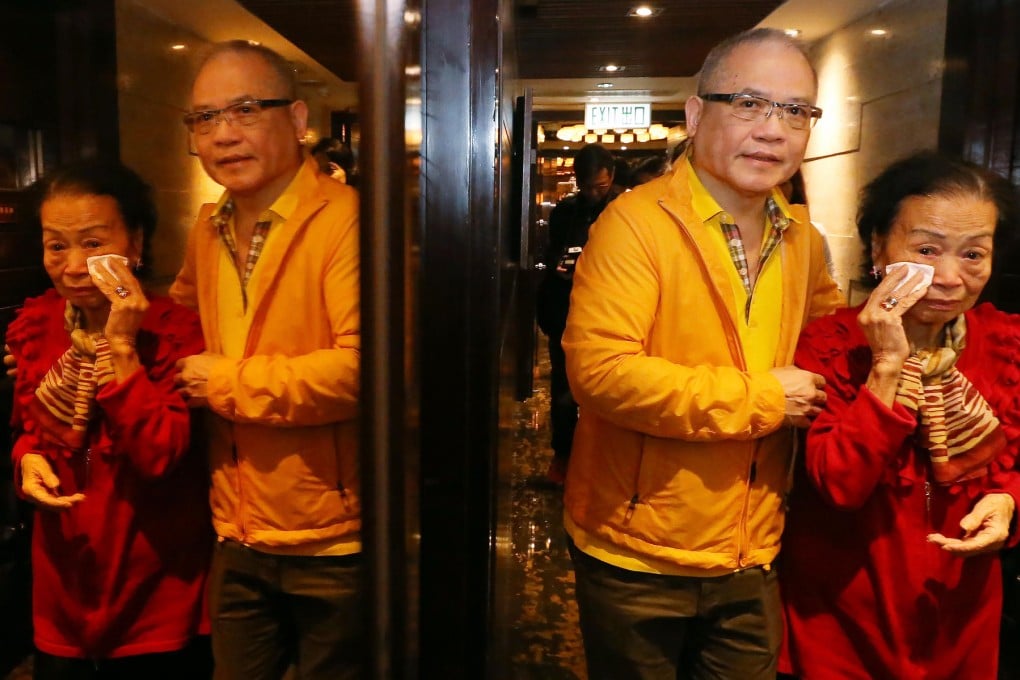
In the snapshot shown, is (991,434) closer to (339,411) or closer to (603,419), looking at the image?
(603,419)

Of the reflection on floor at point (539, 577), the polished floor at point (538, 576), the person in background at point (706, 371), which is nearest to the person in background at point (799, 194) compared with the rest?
the person in background at point (706, 371)

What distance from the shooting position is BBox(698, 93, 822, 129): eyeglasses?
107cm

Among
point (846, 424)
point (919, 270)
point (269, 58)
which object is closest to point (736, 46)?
point (919, 270)

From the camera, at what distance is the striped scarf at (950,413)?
41.7 inches

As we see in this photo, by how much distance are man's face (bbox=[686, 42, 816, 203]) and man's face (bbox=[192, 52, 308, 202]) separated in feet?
1.92

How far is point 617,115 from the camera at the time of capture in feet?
6.40

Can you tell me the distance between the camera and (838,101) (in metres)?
Answer: 1.21

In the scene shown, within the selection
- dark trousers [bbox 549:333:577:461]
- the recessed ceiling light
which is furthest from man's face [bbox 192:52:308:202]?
dark trousers [bbox 549:333:577:461]

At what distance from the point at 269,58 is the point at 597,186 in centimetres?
140

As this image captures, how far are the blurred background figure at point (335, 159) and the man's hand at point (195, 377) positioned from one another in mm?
233

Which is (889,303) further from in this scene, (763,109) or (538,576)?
(538,576)

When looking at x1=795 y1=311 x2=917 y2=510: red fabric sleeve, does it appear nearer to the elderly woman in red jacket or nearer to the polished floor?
the polished floor

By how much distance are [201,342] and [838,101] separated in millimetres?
987

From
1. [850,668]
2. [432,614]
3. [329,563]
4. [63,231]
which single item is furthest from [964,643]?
[63,231]
